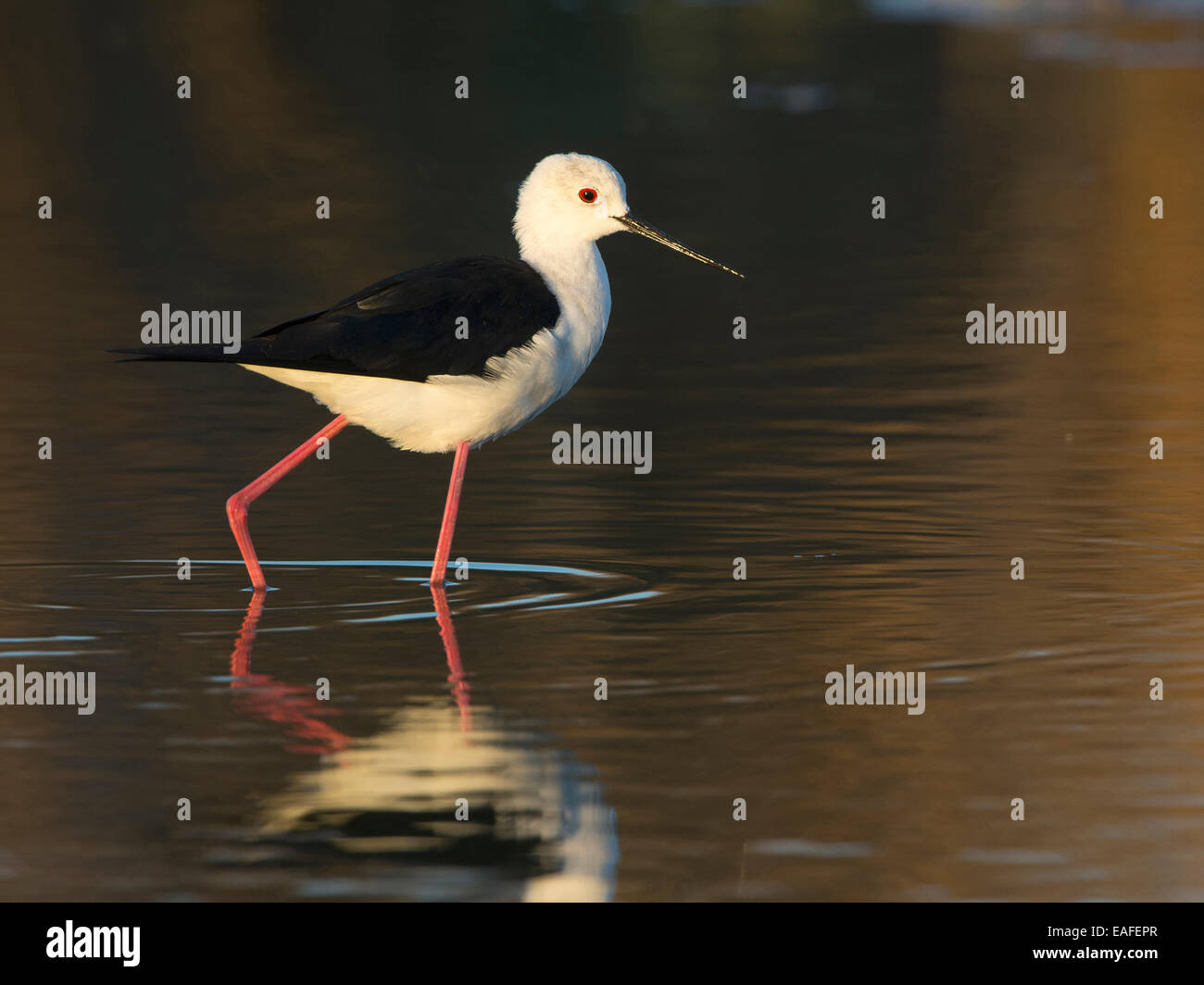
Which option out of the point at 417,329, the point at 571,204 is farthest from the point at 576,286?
the point at 417,329

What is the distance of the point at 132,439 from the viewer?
44.2 ft

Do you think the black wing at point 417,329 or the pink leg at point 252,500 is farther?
the pink leg at point 252,500

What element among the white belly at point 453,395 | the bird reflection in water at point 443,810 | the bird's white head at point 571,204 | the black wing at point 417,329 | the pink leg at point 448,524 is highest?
the bird's white head at point 571,204

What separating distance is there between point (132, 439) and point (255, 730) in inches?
228

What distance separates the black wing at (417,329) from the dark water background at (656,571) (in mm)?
943

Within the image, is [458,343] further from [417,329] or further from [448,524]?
[448,524]

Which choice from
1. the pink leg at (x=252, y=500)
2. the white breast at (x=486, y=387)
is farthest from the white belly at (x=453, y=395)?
the pink leg at (x=252, y=500)

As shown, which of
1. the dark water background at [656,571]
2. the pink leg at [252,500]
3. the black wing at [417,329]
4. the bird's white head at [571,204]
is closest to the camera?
the dark water background at [656,571]

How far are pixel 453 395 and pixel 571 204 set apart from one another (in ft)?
3.81

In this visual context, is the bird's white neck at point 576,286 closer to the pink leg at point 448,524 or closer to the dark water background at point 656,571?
the pink leg at point 448,524

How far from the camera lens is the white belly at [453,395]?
397 inches

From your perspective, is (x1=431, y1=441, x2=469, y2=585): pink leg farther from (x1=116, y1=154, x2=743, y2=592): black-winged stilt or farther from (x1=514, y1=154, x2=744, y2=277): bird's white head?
(x1=514, y1=154, x2=744, y2=277): bird's white head

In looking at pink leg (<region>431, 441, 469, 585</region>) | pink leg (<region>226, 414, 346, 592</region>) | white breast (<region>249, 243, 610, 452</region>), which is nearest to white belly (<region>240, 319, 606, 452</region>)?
white breast (<region>249, 243, 610, 452</region>)

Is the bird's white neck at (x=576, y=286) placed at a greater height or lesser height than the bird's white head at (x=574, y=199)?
lesser
